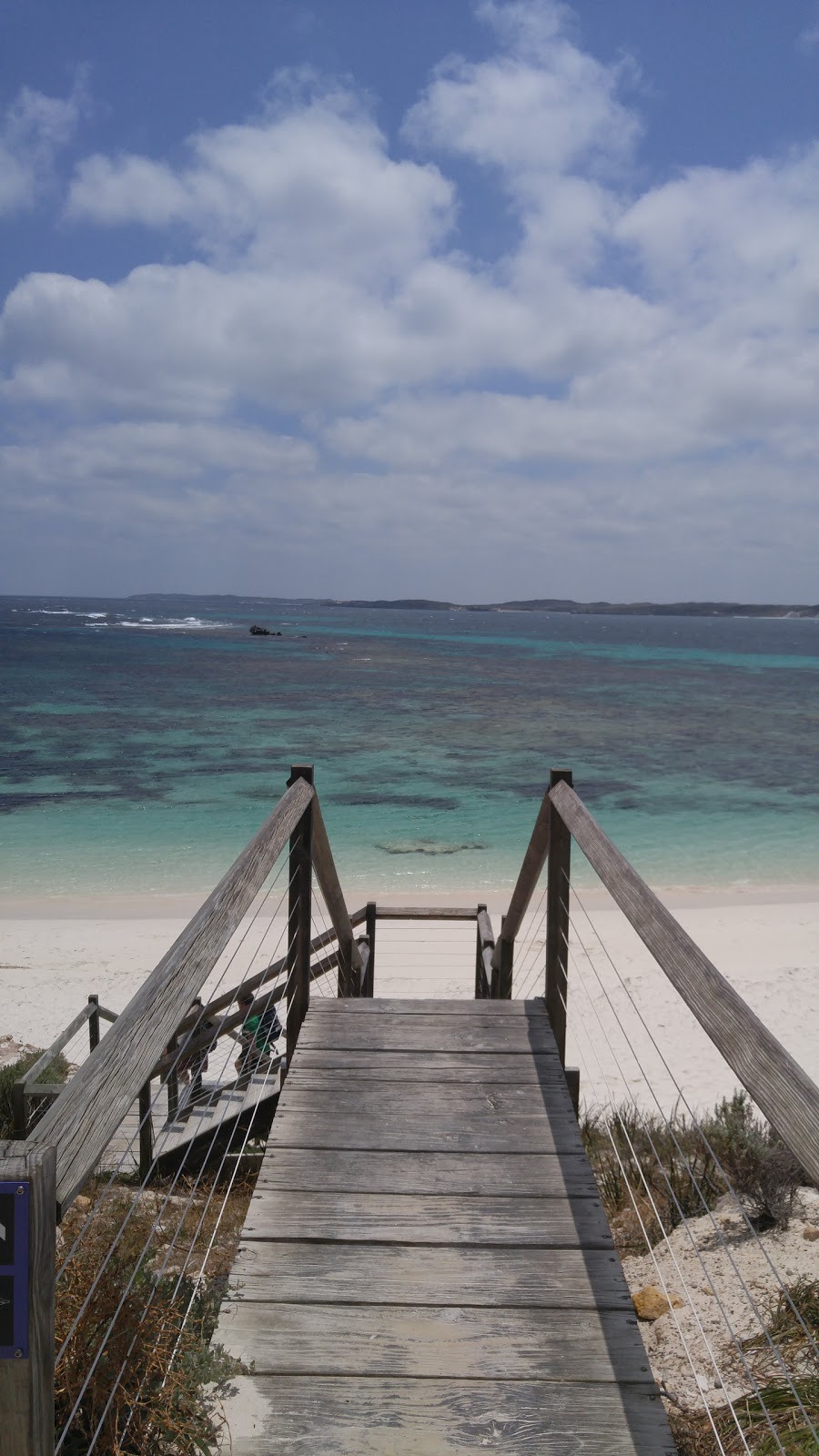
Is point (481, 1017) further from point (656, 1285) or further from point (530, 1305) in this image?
point (530, 1305)

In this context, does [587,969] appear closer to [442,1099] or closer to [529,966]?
[529,966]

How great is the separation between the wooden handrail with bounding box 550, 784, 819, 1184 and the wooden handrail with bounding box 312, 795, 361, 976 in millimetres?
1641

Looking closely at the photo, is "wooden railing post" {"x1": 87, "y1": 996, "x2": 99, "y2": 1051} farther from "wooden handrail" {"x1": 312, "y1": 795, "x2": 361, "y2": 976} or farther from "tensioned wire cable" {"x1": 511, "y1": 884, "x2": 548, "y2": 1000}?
"tensioned wire cable" {"x1": 511, "y1": 884, "x2": 548, "y2": 1000}

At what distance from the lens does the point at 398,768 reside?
2608cm

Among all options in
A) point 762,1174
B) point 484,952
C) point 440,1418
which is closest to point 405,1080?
point 440,1418

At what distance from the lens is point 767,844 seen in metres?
17.8

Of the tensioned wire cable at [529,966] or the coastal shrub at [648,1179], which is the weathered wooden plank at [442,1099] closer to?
the coastal shrub at [648,1179]

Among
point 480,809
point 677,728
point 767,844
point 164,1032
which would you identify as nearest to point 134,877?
point 480,809

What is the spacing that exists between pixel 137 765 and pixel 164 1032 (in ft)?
82.8

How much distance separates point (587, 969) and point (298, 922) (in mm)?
7441

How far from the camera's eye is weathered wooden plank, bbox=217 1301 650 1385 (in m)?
2.10

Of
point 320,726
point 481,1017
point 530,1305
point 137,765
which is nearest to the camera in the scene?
point 530,1305

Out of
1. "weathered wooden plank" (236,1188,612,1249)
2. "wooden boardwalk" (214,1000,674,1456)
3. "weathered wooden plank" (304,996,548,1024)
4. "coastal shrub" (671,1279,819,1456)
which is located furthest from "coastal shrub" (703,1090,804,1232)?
"weathered wooden plank" (236,1188,612,1249)

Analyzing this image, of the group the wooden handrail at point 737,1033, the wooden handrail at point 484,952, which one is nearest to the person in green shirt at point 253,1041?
the wooden handrail at point 484,952
